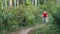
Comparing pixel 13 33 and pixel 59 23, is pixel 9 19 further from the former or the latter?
pixel 59 23

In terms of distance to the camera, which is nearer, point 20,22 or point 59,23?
point 59,23

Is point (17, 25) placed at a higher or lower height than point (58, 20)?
lower

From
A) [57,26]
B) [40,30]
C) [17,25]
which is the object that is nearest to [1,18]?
[17,25]

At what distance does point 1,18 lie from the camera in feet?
47.8

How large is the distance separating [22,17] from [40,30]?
13.7 feet

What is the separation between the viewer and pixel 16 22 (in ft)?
53.1

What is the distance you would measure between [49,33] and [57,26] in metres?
0.79

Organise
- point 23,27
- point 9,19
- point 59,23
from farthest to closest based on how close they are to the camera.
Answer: point 23,27, point 9,19, point 59,23

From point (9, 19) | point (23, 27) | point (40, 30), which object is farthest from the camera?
point (23, 27)

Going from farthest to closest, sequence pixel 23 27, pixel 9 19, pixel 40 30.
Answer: pixel 23 27 < pixel 9 19 < pixel 40 30

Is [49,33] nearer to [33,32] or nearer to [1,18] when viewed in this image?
[33,32]

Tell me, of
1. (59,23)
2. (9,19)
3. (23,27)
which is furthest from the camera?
(23,27)

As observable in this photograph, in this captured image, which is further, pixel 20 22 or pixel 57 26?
pixel 20 22

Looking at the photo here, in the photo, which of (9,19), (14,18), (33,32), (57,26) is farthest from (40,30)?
(14,18)
